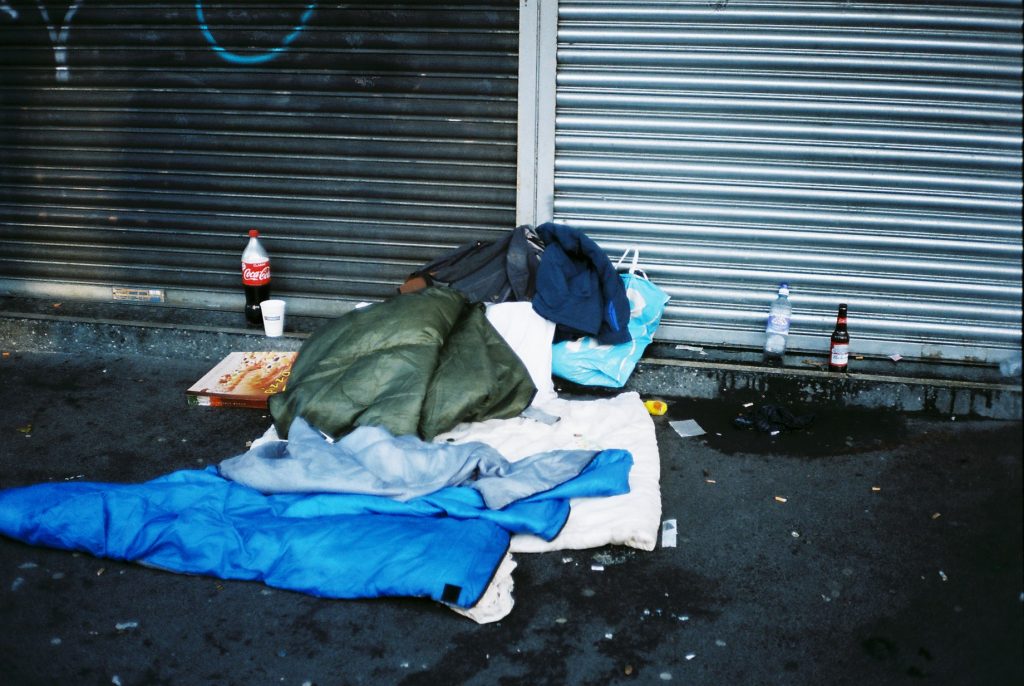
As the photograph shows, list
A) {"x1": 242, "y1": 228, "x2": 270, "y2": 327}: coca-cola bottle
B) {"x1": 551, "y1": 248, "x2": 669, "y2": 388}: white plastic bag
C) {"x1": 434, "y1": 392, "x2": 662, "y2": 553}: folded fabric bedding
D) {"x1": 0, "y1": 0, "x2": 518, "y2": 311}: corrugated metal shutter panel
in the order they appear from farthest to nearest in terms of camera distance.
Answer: {"x1": 242, "y1": 228, "x2": 270, "y2": 327}: coca-cola bottle
{"x1": 0, "y1": 0, "x2": 518, "y2": 311}: corrugated metal shutter panel
{"x1": 551, "y1": 248, "x2": 669, "y2": 388}: white plastic bag
{"x1": 434, "y1": 392, "x2": 662, "y2": 553}: folded fabric bedding

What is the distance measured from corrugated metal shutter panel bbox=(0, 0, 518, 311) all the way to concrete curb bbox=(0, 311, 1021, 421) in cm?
37

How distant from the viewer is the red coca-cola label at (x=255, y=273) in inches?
198

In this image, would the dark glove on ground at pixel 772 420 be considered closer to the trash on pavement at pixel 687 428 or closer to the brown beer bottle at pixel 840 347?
the trash on pavement at pixel 687 428

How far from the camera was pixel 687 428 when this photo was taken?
4391 millimetres

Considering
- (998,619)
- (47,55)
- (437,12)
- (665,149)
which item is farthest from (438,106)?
(998,619)

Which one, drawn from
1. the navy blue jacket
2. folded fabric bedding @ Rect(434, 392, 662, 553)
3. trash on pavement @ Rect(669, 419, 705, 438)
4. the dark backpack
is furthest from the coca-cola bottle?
trash on pavement @ Rect(669, 419, 705, 438)

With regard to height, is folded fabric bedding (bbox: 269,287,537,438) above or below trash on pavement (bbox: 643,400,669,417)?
above

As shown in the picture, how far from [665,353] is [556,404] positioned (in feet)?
2.75

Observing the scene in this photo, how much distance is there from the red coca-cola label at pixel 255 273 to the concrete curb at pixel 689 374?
0.27 metres

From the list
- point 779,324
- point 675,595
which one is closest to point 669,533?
point 675,595

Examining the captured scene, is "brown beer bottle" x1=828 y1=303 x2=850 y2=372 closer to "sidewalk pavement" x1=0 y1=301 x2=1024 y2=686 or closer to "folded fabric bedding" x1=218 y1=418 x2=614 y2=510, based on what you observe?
"sidewalk pavement" x1=0 y1=301 x2=1024 y2=686

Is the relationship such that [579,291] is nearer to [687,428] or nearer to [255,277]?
[687,428]

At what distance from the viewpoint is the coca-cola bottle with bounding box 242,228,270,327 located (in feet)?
16.4

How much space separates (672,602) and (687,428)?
137 cm
